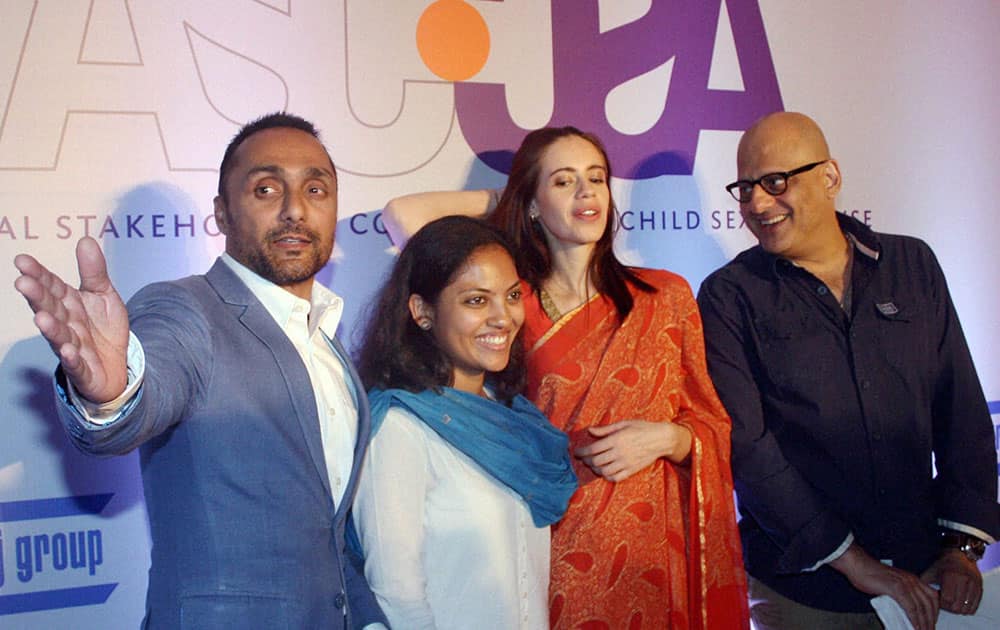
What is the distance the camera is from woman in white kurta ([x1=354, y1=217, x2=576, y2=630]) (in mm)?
1617

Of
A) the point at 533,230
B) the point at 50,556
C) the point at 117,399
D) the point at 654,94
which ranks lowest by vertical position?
the point at 50,556

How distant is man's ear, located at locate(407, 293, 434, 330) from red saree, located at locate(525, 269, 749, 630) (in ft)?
1.01

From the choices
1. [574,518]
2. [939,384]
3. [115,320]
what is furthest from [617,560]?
[115,320]

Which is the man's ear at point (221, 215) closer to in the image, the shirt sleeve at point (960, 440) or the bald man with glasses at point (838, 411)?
the bald man with glasses at point (838, 411)

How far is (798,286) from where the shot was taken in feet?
7.35

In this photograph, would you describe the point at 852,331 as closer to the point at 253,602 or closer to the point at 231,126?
the point at 253,602

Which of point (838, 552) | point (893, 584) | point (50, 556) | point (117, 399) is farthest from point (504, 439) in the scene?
point (50, 556)

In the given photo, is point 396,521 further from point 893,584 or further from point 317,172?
point 893,584

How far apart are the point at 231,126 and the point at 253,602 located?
1.40m

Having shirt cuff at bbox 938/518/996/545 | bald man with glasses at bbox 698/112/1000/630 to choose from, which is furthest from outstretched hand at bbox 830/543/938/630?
shirt cuff at bbox 938/518/996/545

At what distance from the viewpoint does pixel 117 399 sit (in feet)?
3.78

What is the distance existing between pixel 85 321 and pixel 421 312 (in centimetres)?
82

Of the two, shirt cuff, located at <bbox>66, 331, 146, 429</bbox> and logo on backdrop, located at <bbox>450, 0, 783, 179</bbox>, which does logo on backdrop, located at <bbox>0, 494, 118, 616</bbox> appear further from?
logo on backdrop, located at <bbox>450, 0, 783, 179</bbox>

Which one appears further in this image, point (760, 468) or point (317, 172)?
point (760, 468)
